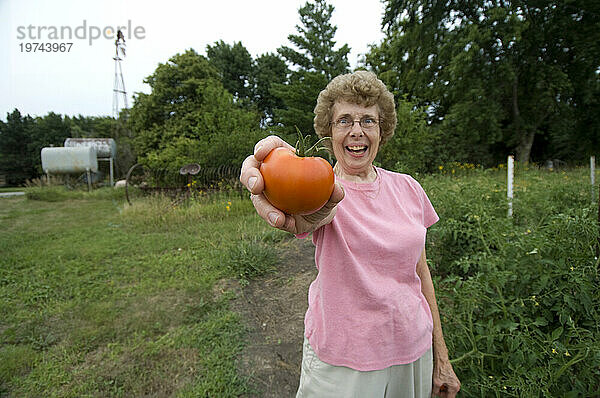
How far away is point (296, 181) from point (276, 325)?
2.60 meters

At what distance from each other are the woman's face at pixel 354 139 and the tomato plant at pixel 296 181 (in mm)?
434

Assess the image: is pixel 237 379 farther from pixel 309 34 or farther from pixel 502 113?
pixel 309 34

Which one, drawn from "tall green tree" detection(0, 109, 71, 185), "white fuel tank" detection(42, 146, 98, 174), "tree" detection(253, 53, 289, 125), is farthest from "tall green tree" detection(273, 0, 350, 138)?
"tall green tree" detection(0, 109, 71, 185)

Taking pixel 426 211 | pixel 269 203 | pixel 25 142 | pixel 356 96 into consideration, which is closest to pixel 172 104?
pixel 356 96

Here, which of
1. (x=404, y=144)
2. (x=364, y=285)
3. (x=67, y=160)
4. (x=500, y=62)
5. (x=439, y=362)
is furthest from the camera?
(x=67, y=160)

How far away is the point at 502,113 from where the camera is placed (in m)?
Result: 14.5

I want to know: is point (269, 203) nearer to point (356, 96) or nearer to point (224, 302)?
point (356, 96)

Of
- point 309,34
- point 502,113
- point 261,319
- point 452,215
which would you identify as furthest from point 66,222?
point 309,34

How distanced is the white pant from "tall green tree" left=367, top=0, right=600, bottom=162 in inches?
578

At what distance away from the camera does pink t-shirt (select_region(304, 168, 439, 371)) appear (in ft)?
3.47

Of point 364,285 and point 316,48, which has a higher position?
point 316,48

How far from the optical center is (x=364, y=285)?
41.6 inches

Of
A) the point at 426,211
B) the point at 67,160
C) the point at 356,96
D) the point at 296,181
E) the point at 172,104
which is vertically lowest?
the point at 67,160

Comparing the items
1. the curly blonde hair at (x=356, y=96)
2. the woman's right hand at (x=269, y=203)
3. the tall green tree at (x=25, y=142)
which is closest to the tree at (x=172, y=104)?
the curly blonde hair at (x=356, y=96)
